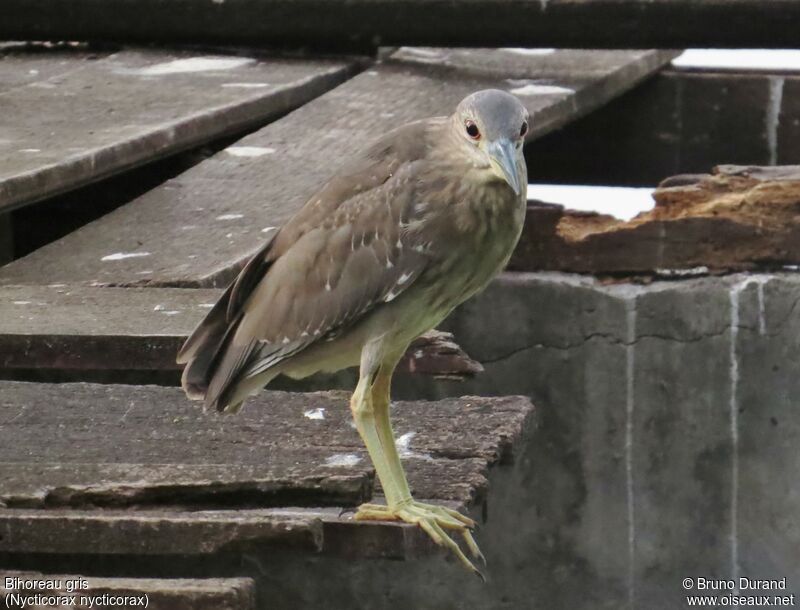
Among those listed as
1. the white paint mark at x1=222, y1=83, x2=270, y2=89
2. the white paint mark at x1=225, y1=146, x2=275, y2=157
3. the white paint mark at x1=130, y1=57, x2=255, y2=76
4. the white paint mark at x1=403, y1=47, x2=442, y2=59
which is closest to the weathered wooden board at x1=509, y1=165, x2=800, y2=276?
the white paint mark at x1=225, y1=146, x2=275, y2=157

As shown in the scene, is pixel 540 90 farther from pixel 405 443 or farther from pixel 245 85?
pixel 405 443

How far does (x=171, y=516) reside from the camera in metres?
2.90

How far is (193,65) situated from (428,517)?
4560mm

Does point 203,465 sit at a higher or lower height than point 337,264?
lower

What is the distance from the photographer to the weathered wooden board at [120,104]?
5383 mm

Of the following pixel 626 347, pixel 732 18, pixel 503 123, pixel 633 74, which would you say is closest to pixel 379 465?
pixel 503 123

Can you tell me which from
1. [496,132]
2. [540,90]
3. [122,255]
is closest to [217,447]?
[496,132]

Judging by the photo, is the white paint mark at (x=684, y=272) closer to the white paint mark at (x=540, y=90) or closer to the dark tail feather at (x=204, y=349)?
the white paint mark at (x=540, y=90)

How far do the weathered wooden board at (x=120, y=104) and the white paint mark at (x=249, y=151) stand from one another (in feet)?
0.62

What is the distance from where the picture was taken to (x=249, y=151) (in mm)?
5992

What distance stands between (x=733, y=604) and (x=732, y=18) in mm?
2677

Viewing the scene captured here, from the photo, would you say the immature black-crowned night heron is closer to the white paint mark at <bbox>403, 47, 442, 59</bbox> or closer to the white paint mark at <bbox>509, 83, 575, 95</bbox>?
the white paint mark at <bbox>509, 83, 575, 95</bbox>

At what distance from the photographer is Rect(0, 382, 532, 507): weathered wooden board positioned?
3.08 meters

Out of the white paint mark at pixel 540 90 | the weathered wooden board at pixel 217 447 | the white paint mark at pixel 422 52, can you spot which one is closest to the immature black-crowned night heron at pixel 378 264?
the weathered wooden board at pixel 217 447
